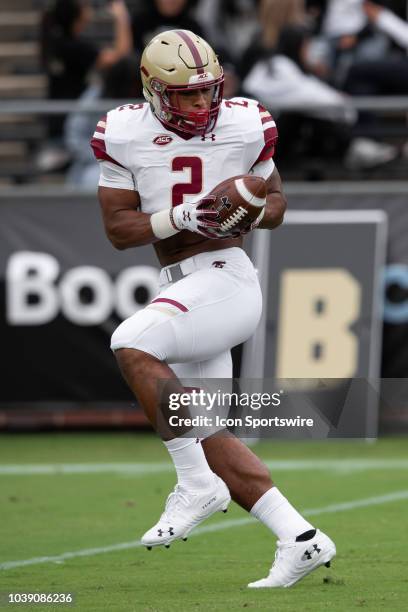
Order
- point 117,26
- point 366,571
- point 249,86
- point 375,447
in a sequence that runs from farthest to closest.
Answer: point 117,26, point 249,86, point 375,447, point 366,571

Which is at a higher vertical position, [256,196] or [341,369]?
[256,196]

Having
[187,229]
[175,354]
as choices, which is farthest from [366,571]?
[187,229]

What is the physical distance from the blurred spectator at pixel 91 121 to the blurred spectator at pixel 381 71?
195 centimetres

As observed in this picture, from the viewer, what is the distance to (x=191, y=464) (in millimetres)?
5188

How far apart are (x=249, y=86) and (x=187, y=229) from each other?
20.3 ft

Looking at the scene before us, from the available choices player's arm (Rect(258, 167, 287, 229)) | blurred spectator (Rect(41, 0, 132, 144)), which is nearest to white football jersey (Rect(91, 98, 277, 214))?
player's arm (Rect(258, 167, 287, 229))

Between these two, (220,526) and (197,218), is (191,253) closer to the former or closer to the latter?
(197,218)

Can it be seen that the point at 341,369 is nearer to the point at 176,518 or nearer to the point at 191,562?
the point at 191,562

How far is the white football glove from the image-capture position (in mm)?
5083

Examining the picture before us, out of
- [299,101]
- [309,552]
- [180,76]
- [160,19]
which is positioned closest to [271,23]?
[299,101]

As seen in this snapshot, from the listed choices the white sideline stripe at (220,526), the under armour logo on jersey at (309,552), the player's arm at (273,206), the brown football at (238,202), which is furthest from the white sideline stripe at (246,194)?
the white sideline stripe at (220,526)

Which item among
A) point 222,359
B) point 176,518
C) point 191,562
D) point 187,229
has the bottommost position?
point 191,562

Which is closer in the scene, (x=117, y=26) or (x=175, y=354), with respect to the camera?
(x=175, y=354)

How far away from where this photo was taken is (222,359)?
541cm
